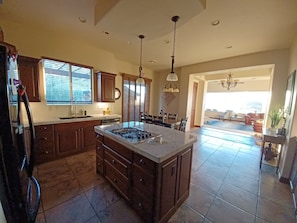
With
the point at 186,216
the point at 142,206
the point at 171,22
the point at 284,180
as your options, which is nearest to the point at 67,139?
the point at 142,206

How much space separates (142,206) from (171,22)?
2378mm

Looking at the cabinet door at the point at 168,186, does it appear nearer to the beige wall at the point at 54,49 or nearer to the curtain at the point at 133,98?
the beige wall at the point at 54,49

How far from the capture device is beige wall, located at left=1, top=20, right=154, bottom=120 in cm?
271

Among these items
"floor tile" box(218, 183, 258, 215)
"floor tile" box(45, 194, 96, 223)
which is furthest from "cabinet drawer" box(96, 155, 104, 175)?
"floor tile" box(218, 183, 258, 215)

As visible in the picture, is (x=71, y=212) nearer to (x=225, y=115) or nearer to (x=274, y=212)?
(x=274, y=212)

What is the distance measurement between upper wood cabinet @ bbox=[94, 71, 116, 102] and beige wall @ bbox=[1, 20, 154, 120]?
29cm

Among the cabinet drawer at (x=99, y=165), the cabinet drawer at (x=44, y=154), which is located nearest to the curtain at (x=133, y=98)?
the cabinet drawer at (x=44, y=154)

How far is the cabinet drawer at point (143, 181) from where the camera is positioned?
1388mm

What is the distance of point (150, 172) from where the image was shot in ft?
4.54

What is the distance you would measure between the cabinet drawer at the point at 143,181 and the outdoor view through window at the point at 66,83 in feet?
9.64

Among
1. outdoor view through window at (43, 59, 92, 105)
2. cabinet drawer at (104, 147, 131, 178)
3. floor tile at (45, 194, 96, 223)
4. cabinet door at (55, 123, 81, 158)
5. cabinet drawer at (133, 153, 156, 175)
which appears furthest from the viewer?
outdoor view through window at (43, 59, 92, 105)

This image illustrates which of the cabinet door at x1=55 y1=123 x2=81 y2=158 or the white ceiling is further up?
the white ceiling

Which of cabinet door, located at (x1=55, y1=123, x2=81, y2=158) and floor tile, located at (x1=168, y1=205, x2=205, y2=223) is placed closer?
floor tile, located at (x1=168, y1=205, x2=205, y2=223)

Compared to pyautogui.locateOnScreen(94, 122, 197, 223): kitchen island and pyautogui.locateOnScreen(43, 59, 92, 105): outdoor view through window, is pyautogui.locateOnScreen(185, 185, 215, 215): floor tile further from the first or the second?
pyautogui.locateOnScreen(43, 59, 92, 105): outdoor view through window
